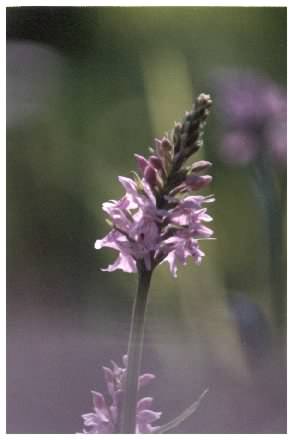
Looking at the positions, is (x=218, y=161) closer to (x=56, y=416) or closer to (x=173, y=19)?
(x=173, y=19)

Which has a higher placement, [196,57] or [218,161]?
[196,57]

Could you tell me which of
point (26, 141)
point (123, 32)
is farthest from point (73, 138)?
point (123, 32)

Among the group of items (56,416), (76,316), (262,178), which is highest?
(262,178)

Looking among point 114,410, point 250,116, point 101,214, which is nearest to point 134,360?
point 114,410

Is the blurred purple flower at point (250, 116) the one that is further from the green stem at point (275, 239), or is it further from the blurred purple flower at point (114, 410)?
the blurred purple flower at point (114, 410)

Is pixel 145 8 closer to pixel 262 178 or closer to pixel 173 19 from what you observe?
pixel 173 19
